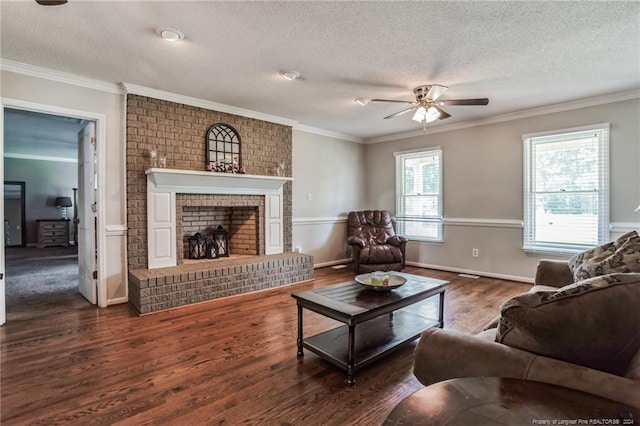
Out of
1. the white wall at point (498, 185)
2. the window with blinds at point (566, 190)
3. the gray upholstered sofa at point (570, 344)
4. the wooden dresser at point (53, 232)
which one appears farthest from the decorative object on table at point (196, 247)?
the wooden dresser at point (53, 232)

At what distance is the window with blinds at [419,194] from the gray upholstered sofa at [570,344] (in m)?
4.68

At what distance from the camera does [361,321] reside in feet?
6.88

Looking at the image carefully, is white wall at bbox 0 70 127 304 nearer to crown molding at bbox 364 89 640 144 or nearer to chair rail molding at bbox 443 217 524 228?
crown molding at bbox 364 89 640 144

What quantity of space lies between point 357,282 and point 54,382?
219 cm

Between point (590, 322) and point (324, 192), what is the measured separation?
16.8ft

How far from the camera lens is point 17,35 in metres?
2.61

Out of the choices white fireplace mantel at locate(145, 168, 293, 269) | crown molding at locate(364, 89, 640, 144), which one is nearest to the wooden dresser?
white fireplace mantel at locate(145, 168, 293, 269)

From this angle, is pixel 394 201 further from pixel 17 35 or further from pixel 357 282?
pixel 17 35

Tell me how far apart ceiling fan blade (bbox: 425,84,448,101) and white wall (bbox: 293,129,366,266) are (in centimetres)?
257

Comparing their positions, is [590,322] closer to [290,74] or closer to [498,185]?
[290,74]

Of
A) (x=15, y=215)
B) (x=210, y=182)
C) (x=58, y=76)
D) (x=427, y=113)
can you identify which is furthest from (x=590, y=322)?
(x=15, y=215)

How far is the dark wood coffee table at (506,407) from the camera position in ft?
2.64

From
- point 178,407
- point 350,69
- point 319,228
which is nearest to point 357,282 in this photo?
point 178,407

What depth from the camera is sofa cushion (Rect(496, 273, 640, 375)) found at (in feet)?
3.40
